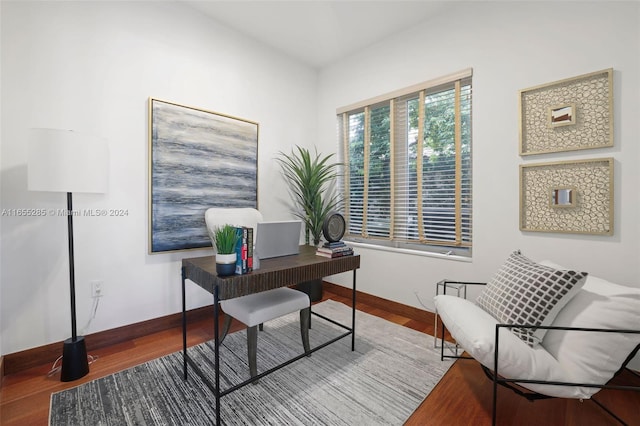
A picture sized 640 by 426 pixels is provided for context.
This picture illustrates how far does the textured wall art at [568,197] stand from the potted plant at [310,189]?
1851 millimetres

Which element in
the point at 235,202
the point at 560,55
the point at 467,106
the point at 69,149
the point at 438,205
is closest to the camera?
the point at 69,149

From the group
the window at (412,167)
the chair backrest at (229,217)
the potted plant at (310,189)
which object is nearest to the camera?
the chair backrest at (229,217)

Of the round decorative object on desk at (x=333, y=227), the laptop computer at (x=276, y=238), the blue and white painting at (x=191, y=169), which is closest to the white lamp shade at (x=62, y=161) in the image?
the blue and white painting at (x=191, y=169)

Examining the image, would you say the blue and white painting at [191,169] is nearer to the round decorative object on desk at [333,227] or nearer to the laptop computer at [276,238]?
the laptop computer at [276,238]

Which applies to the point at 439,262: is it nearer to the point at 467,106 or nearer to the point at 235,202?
the point at 467,106

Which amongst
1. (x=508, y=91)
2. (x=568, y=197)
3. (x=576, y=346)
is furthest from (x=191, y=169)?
(x=568, y=197)

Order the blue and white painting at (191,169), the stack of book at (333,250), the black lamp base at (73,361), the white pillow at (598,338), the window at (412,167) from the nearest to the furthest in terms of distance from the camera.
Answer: the white pillow at (598,338) → the black lamp base at (73,361) → the stack of book at (333,250) → the blue and white painting at (191,169) → the window at (412,167)

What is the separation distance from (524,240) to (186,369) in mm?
2619

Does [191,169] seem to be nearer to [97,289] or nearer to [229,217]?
[229,217]

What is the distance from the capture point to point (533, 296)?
141cm

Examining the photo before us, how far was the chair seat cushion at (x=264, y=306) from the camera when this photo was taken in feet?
5.37

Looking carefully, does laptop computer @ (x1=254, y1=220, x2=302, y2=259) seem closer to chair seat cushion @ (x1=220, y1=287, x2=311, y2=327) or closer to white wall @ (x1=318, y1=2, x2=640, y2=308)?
chair seat cushion @ (x1=220, y1=287, x2=311, y2=327)

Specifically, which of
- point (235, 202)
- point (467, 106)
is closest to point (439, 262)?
point (467, 106)

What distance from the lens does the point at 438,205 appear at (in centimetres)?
269
